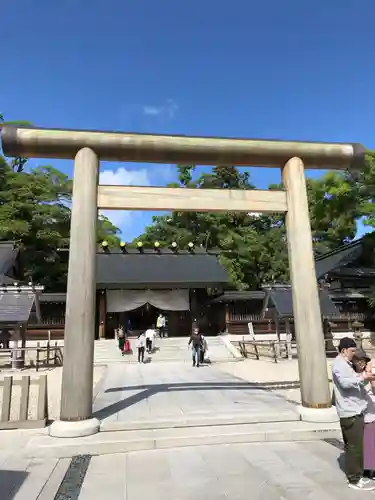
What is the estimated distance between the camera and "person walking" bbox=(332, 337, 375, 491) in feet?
12.0

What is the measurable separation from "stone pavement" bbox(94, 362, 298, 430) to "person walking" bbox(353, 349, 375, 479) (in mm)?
2254

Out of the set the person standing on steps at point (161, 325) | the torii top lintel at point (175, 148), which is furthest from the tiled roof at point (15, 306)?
the person standing on steps at point (161, 325)

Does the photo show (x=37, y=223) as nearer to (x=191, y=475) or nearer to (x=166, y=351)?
(x=166, y=351)

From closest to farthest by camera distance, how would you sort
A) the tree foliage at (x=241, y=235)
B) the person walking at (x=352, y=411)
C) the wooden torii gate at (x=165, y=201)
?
the person walking at (x=352, y=411) → the wooden torii gate at (x=165, y=201) → the tree foliage at (x=241, y=235)

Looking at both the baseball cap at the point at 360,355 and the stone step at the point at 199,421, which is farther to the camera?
the stone step at the point at 199,421

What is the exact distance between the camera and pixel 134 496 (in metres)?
3.55

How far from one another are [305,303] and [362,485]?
3087 mm

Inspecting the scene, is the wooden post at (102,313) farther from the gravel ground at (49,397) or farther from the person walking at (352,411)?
the person walking at (352,411)

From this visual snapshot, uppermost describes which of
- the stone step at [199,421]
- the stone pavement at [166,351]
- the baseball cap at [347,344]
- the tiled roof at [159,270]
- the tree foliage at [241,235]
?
the tree foliage at [241,235]

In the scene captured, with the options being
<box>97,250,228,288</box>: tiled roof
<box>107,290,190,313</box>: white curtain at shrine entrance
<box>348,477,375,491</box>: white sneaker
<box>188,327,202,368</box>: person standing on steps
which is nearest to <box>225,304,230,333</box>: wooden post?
<box>97,250,228,288</box>: tiled roof

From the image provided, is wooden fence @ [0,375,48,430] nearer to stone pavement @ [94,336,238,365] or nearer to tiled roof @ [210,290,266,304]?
stone pavement @ [94,336,238,365]

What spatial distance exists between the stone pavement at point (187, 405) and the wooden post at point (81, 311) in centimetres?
52

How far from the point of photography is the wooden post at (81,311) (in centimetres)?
549

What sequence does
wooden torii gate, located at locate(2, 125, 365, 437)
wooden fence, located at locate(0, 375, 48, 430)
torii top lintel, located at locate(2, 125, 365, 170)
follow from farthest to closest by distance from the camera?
1. wooden fence, located at locate(0, 375, 48, 430)
2. torii top lintel, located at locate(2, 125, 365, 170)
3. wooden torii gate, located at locate(2, 125, 365, 437)
